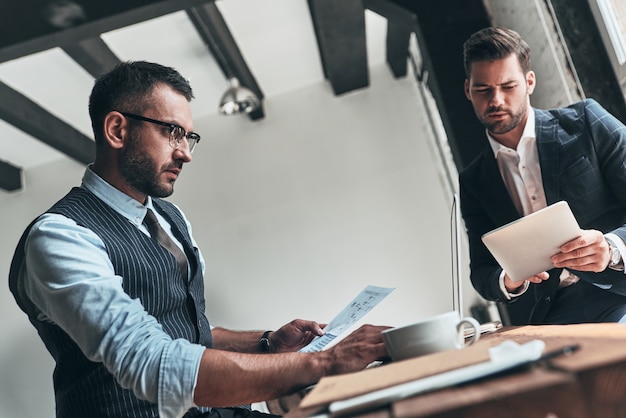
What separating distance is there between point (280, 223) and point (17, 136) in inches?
109

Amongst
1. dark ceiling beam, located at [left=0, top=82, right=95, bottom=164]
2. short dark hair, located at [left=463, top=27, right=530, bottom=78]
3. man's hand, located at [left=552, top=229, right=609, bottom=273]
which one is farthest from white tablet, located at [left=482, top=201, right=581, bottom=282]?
dark ceiling beam, located at [left=0, top=82, right=95, bottom=164]

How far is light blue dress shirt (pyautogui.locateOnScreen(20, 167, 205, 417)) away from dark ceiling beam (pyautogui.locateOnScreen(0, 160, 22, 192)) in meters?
6.12

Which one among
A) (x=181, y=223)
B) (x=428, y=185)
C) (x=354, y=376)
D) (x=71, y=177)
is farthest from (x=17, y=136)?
(x=354, y=376)

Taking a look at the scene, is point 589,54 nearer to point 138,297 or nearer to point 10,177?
point 138,297

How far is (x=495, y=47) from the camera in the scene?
1.93 m

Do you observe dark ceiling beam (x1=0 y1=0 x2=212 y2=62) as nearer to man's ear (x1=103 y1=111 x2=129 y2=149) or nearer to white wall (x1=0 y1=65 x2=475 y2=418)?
man's ear (x1=103 y1=111 x2=129 y2=149)

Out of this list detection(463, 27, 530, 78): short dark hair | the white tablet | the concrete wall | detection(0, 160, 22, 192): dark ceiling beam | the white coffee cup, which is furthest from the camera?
detection(0, 160, 22, 192): dark ceiling beam

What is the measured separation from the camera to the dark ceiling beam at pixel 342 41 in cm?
505

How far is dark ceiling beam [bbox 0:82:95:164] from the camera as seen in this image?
18.0 feet

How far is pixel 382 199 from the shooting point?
6.71m

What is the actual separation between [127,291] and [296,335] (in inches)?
17.3

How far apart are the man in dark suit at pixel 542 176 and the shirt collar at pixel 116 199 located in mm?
984

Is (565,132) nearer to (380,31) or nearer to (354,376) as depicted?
(354,376)

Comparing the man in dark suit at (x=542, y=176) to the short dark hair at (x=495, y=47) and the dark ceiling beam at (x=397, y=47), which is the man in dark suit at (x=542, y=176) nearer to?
the short dark hair at (x=495, y=47)
